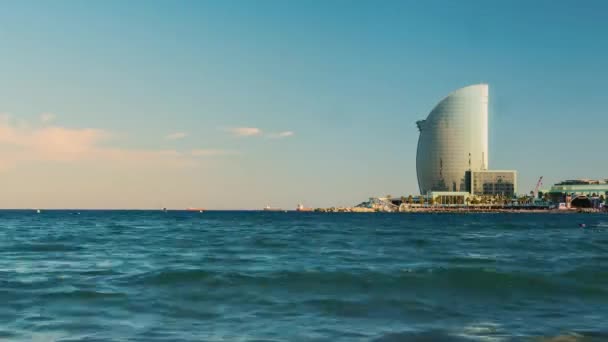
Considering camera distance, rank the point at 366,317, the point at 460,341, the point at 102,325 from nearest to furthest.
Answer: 1. the point at 460,341
2. the point at 102,325
3. the point at 366,317

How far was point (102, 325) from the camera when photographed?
15.2m

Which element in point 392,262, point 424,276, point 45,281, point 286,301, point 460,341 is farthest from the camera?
point 392,262

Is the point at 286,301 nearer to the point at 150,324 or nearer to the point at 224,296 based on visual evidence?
the point at 224,296

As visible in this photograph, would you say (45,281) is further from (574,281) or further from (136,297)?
(574,281)

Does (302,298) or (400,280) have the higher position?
(400,280)

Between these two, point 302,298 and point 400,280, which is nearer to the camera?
point 302,298

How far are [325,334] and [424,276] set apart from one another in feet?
38.4

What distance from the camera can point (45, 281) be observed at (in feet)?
75.8

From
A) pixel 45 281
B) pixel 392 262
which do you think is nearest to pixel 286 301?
pixel 45 281

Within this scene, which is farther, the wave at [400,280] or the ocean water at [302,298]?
the wave at [400,280]

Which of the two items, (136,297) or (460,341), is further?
(136,297)

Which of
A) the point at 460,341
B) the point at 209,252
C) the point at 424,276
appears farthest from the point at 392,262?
the point at 460,341

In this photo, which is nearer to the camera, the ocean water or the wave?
the ocean water

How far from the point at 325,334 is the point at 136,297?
26.6 feet
